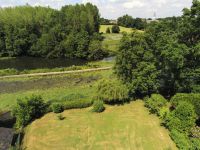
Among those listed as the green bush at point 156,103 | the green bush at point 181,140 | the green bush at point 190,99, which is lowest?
the green bush at point 181,140

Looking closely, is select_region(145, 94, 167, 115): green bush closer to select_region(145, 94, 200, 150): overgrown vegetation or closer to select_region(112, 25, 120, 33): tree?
select_region(145, 94, 200, 150): overgrown vegetation

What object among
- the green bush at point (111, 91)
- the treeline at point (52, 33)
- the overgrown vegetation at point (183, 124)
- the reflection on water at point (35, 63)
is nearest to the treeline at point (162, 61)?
the green bush at point (111, 91)

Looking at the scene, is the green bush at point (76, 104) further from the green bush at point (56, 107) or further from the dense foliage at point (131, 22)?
the dense foliage at point (131, 22)

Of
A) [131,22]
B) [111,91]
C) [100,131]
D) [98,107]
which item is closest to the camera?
[100,131]

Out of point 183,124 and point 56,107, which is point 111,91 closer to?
point 56,107

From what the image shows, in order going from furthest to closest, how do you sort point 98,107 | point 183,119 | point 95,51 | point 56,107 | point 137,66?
point 95,51 < point 137,66 < point 56,107 < point 98,107 < point 183,119

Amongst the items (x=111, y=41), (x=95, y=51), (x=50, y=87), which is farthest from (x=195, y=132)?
(x=111, y=41)

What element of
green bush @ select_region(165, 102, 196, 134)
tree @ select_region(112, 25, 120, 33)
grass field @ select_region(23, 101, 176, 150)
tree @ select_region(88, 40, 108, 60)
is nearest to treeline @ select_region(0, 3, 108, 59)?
tree @ select_region(88, 40, 108, 60)
